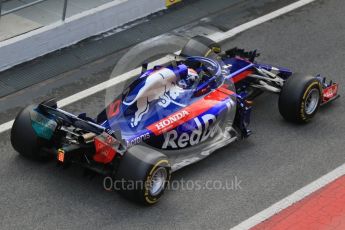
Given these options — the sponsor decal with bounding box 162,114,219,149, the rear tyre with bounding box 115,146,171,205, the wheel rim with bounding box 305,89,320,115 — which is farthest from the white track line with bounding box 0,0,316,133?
the wheel rim with bounding box 305,89,320,115

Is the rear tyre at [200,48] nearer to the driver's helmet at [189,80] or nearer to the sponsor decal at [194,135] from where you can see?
the driver's helmet at [189,80]

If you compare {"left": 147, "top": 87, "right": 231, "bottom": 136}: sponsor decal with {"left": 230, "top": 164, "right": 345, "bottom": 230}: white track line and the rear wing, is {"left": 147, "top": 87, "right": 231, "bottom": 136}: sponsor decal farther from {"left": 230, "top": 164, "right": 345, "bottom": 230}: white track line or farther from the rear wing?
{"left": 230, "top": 164, "right": 345, "bottom": 230}: white track line

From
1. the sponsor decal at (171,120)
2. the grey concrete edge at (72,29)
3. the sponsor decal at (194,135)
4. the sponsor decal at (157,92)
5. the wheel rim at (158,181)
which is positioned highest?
the sponsor decal at (157,92)

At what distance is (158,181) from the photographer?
870 cm

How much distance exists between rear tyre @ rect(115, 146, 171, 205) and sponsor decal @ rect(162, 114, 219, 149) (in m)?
0.62

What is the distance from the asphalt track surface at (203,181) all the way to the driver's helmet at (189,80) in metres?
0.96

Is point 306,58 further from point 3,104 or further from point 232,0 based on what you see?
point 3,104

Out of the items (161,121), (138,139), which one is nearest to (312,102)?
(161,121)

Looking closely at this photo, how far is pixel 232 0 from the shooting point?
14016 mm

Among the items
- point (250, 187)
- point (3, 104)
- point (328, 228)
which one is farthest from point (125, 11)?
point (328, 228)

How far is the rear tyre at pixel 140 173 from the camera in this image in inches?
329

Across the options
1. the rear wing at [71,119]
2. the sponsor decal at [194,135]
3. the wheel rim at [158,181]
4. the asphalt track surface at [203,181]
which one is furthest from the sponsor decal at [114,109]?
the wheel rim at [158,181]

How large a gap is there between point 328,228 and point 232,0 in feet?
21.5

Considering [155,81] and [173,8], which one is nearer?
[155,81]
